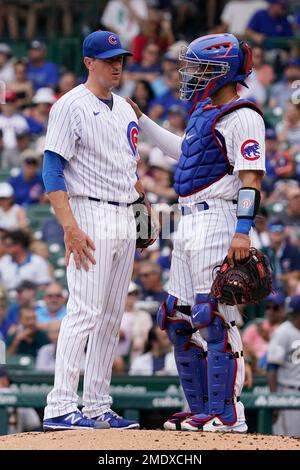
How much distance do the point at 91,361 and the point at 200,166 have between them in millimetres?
1220

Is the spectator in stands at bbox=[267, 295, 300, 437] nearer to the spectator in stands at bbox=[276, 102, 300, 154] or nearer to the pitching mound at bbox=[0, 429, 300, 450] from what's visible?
the pitching mound at bbox=[0, 429, 300, 450]

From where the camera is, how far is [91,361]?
22.3 ft

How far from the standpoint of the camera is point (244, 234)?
6.50m

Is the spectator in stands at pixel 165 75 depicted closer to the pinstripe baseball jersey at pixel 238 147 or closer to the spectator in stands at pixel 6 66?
the spectator in stands at pixel 6 66

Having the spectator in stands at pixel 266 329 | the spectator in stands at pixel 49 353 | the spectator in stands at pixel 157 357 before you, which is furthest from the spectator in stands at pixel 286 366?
the spectator in stands at pixel 49 353

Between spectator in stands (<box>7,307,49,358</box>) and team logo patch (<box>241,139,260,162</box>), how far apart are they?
4.71 meters

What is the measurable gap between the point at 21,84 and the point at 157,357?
6222 mm

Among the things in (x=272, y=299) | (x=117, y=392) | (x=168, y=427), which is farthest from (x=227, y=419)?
(x=272, y=299)

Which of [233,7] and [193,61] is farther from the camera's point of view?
[233,7]

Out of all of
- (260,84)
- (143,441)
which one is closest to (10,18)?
(260,84)

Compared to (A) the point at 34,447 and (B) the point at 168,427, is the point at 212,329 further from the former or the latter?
(A) the point at 34,447

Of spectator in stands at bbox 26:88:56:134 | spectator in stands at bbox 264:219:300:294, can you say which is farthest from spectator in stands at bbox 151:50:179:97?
spectator in stands at bbox 264:219:300:294

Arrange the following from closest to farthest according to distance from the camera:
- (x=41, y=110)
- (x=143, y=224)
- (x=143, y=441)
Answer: (x=143, y=441) → (x=143, y=224) → (x=41, y=110)

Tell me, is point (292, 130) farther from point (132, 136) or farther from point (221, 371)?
point (221, 371)
